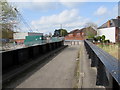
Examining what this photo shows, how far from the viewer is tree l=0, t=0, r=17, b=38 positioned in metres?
21.8

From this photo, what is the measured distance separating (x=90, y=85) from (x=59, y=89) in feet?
3.41

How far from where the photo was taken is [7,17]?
22375 millimetres

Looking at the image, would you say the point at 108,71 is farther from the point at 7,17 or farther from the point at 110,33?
the point at 110,33

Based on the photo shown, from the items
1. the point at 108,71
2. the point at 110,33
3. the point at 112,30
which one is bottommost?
the point at 108,71

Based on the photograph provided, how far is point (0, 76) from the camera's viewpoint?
657 centimetres

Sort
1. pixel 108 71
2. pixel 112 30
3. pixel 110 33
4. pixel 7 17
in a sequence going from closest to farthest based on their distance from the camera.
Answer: pixel 108 71, pixel 7 17, pixel 112 30, pixel 110 33

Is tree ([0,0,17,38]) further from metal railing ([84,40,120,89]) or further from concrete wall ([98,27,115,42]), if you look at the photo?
concrete wall ([98,27,115,42])

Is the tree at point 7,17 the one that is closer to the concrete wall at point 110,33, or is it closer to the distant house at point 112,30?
the distant house at point 112,30

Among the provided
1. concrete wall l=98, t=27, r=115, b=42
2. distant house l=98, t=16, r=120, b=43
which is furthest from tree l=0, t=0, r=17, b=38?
concrete wall l=98, t=27, r=115, b=42

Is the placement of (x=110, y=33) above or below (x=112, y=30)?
below

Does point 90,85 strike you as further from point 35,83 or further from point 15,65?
point 15,65

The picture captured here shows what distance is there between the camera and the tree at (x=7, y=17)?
2180 cm

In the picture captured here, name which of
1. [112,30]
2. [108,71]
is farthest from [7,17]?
[112,30]

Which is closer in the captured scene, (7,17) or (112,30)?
(7,17)
